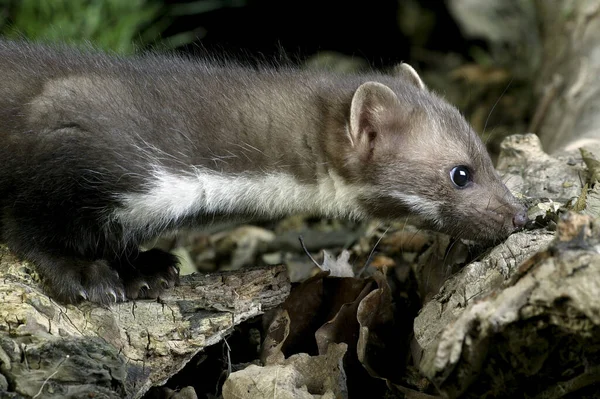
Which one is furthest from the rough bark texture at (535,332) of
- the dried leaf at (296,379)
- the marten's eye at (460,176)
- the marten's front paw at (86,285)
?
the marten's front paw at (86,285)

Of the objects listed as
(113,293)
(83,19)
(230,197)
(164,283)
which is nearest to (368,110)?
(230,197)

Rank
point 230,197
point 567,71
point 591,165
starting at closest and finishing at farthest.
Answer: point 230,197
point 591,165
point 567,71

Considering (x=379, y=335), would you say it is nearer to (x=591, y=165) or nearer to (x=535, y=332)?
(x=535, y=332)

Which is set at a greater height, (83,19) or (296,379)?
(296,379)

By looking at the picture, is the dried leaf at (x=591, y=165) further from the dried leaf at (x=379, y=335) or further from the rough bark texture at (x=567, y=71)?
the dried leaf at (x=379, y=335)

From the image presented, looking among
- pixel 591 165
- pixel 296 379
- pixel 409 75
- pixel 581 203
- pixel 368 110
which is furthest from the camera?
pixel 409 75

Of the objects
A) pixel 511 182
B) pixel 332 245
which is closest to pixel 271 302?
pixel 511 182

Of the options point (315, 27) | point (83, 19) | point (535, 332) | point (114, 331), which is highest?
point (535, 332)

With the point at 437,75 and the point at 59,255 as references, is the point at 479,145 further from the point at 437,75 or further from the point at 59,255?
the point at 437,75
